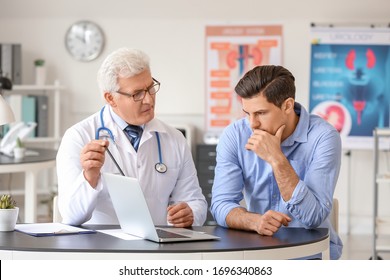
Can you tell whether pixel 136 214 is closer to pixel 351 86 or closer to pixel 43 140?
pixel 43 140

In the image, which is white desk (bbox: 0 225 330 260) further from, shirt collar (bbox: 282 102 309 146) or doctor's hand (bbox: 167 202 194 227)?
shirt collar (bbox: 282 102 309 146)

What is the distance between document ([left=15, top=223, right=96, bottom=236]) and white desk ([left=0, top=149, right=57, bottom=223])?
2.68 metres

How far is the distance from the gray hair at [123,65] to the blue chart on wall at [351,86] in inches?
193

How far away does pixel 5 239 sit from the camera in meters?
2.77

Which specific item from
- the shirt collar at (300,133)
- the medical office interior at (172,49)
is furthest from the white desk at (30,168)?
the shirt collar at (300,133)

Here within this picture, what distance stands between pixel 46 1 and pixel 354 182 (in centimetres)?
361

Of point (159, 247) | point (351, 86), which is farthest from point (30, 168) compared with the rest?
point (351, 86)

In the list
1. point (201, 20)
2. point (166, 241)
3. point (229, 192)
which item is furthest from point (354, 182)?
point (166, 241)

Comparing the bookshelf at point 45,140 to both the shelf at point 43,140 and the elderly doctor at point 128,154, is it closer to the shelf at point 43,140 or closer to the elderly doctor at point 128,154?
the shelf at point 43,140

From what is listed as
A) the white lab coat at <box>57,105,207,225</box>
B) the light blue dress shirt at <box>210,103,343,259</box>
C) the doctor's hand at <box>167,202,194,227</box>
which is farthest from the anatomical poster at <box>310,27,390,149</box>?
the doctor's hand at <box>167,202,194,227</box>

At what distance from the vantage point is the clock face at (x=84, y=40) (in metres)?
8.31

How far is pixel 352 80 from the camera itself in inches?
318
